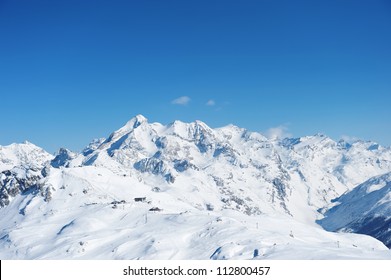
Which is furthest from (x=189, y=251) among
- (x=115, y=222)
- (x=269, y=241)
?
(x=115, y=222)

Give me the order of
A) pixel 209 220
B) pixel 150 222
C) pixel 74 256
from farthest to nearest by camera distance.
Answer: pixel 150 222 → pixel 209 220 → pixel 74 256

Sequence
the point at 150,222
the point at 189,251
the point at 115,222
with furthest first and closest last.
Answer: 1. the point at 115,222
2. the point at 150,222
3. the point at 189,251

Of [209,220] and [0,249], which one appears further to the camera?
[0,249]

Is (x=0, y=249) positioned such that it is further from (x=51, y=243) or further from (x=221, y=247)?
(x=221, y=247)

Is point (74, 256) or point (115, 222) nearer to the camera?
point (74, 256)
